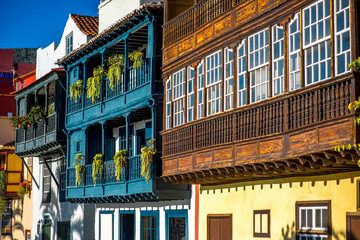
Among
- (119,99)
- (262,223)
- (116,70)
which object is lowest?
(262,223)

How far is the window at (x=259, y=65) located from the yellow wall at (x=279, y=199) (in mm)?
2237

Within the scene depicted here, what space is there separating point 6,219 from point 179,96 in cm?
2466

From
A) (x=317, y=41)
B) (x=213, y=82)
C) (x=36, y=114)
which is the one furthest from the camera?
(x=36, y=114)

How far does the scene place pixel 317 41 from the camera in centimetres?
1438

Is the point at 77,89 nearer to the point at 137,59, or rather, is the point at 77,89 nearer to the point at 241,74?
the point at 137,59

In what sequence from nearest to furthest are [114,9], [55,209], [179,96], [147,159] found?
1. [179,96]
2. [147,159]
3. [114,9]
4. [55,209]

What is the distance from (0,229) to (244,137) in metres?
29.6

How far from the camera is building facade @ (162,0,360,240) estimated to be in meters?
13.8

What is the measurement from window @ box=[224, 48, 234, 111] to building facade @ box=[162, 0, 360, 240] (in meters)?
0.02

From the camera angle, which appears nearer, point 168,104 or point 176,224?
point 168,104

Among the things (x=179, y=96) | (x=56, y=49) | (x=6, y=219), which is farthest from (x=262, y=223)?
(x=6, y=219)

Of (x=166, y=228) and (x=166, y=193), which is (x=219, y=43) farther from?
(x=166, y=228)

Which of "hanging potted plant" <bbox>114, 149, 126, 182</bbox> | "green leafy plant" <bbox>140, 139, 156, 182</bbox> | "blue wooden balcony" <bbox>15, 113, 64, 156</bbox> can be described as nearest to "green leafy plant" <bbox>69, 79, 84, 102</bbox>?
"blue wooden balcony" <bbox>15, 113, 64, 156</bbox>

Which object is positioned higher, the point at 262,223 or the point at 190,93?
the point at 190,93
